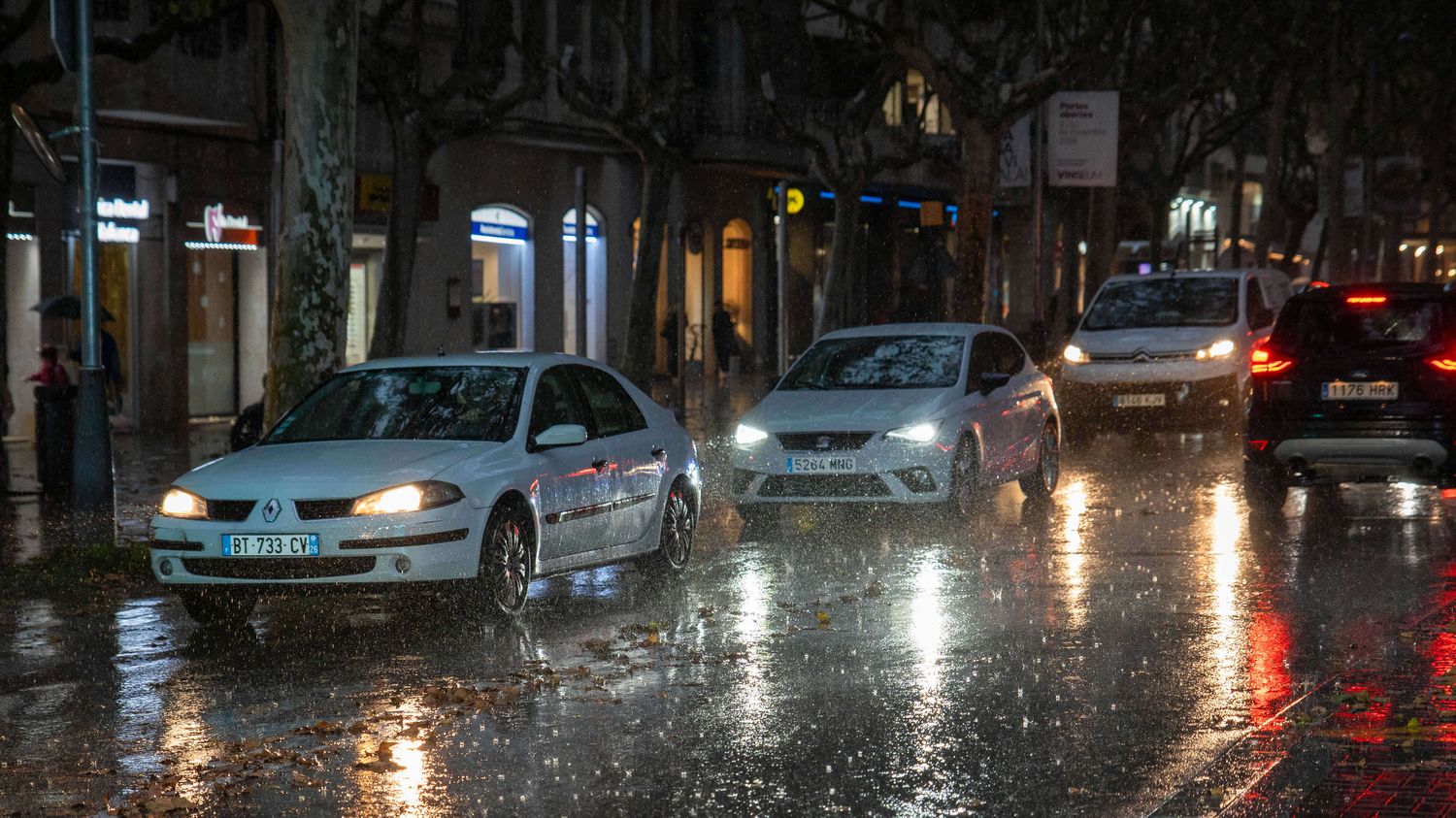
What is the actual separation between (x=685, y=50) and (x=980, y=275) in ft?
43.0

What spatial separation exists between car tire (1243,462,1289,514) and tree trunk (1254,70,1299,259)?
30.1 meters

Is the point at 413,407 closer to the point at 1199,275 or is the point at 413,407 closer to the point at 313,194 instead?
the point at 313,194

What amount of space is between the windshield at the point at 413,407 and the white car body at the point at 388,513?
10cm

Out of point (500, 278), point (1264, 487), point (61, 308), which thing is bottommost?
point (1264, 487)

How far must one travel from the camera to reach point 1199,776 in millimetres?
6730

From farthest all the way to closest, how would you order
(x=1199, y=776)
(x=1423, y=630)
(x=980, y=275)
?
(x=980, y=275) → (x=1423, y=630) → (x=1199, y=776)

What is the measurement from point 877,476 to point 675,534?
2840 mm

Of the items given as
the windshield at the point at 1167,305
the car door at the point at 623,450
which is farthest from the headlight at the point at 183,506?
the windshield at the point at 1167,305

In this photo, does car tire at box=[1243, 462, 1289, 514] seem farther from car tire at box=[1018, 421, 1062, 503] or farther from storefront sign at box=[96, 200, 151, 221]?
storefront sign at box=[96, 200, 151, 221]

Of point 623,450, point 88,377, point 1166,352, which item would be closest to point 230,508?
point 623,450

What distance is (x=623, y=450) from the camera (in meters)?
11.9

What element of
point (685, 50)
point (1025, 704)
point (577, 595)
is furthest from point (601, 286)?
point (1025, 704)

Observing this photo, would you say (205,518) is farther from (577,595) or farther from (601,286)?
(601,286)

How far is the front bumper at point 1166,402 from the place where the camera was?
2327 centimetres
